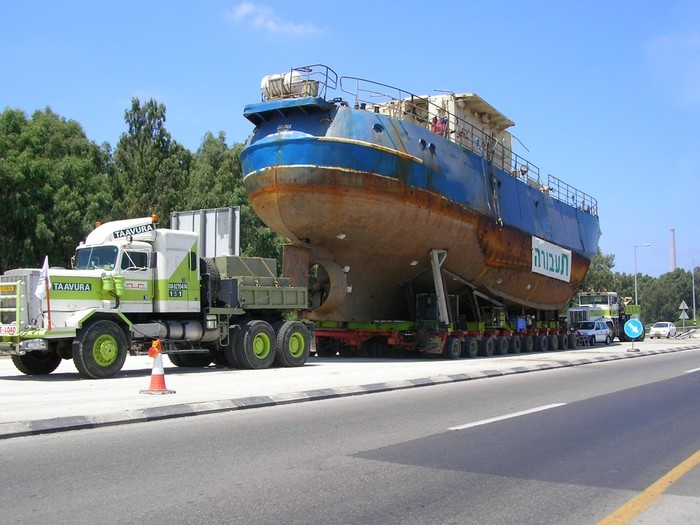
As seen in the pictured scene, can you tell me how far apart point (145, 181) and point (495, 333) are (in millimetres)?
25984

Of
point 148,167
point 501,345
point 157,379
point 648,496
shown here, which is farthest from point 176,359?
point 148,167

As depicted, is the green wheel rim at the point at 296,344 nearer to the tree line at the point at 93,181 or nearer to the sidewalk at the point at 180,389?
the sidewalk at the point at 180,389

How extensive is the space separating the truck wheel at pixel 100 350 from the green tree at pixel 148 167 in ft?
88.5

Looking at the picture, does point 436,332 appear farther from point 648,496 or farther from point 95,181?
point 95,181

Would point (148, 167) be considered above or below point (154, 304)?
above

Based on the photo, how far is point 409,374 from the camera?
16.8 m

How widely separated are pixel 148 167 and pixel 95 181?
11.8m

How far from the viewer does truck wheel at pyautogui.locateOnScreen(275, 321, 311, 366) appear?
18094 millimetres

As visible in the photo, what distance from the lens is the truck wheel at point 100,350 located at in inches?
550

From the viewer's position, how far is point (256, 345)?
17.6 meters

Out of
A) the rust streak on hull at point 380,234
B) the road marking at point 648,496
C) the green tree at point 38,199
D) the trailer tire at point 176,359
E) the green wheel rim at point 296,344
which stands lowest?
the road marking at point 648,496

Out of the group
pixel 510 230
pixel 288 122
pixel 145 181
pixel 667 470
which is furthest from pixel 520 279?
pixel 145 181

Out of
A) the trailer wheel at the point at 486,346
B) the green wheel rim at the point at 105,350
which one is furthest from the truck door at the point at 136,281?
the trailer wheel at the point at 486,346

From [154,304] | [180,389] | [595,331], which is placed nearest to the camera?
[180,389]
